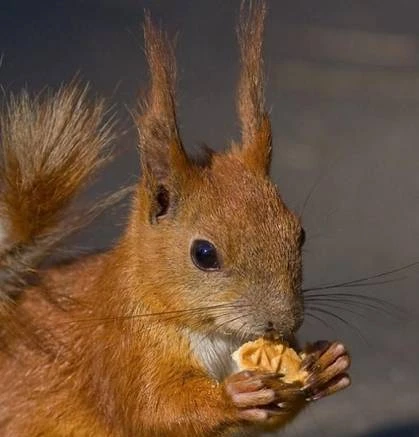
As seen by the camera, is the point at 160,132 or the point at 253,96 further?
the point at 253,96

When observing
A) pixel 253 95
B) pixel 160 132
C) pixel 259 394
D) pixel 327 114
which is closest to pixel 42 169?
pixel 160 132

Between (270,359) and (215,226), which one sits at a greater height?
(215,226)

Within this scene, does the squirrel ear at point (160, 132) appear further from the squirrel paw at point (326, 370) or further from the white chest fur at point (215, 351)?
the squirrel paw at point (326, 370)

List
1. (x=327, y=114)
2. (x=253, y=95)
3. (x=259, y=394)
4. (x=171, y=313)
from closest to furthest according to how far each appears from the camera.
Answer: (x=259, y=394) → (x=171, y=313) → (x=253, y=95) → (x=327, y=114)

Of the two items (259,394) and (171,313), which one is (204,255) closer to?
(171,313)

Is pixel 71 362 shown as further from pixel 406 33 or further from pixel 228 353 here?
pixel 406 33

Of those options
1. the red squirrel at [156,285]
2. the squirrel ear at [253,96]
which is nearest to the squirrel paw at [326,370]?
the red squirrel at [156,285]

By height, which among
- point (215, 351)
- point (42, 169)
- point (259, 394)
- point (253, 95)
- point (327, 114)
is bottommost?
point (259, 394)

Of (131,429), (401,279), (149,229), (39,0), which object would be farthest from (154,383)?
(39,0)
